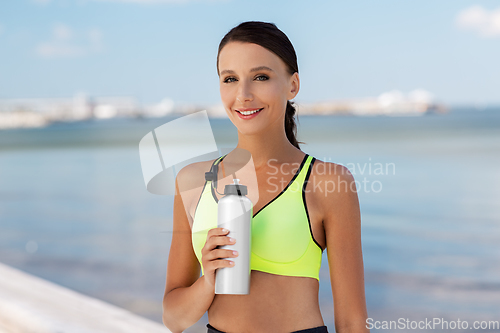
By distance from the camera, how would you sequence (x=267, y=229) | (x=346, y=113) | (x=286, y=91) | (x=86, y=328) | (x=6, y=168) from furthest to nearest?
(x=346, y=113)
(x=6, y=168)
(x=86, y=328)
(x=286, y=91)
(x=267, y=229)

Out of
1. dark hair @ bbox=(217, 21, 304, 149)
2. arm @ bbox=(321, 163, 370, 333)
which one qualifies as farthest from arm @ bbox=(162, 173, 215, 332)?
dark hair @ bbox=(217, 21, 304, 149)

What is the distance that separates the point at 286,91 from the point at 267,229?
0.50 meters

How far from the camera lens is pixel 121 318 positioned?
3.03 m

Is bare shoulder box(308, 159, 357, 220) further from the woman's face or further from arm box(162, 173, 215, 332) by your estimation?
arm box(162, 173, 215, 332)

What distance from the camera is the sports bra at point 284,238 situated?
5.52 feet

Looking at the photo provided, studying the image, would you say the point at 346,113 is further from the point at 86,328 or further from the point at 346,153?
the point at 86,328

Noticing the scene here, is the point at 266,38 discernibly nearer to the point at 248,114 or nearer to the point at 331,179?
the point at 248,114

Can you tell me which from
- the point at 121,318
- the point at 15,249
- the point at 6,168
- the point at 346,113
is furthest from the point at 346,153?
the point at 346,113

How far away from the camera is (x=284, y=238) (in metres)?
1.68

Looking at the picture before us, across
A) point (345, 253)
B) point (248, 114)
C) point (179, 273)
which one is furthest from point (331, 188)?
point (179, 273)

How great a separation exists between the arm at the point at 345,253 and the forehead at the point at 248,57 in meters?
0.45

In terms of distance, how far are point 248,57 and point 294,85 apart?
240 mm

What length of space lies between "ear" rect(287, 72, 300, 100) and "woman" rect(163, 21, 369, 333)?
46mm

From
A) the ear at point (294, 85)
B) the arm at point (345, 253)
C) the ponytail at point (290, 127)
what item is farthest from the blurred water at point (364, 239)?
the arm at point (345, 253)
